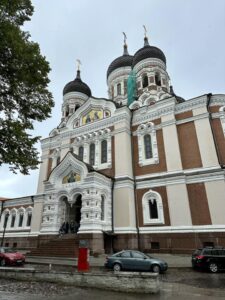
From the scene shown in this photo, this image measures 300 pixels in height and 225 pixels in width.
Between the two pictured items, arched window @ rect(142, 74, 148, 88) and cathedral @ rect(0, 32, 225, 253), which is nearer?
cathedral @ rect(0, 32, 225, 253)

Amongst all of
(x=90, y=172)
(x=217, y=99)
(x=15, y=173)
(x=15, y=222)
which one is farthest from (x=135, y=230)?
(x=15, y=222)

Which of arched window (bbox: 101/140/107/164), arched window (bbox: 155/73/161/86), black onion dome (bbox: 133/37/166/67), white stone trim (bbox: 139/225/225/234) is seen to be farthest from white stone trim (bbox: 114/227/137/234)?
black onion dome (bbox: 133/37/166/67)

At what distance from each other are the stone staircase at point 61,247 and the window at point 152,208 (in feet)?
19.1

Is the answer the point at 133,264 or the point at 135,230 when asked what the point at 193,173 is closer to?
the point at 135,230

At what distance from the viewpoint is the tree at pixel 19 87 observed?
940cm

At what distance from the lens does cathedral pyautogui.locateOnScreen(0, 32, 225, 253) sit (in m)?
16.7

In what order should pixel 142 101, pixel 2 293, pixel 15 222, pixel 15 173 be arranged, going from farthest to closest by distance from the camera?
pixel 15 222
pixel 142 101
pixel 15 173
pixel 2 293

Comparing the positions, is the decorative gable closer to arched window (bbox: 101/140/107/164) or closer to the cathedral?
the cathedral

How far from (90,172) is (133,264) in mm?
8998

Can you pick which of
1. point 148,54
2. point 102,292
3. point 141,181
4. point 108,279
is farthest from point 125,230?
point 148,54

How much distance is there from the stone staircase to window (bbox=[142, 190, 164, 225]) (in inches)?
229

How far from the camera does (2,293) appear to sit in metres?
7.07

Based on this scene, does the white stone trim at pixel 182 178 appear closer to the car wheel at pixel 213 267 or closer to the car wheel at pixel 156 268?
the car wheel at pixel 213 267

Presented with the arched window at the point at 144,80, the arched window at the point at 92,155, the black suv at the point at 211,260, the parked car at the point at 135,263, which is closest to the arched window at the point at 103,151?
the arched window at the point at 92,155
